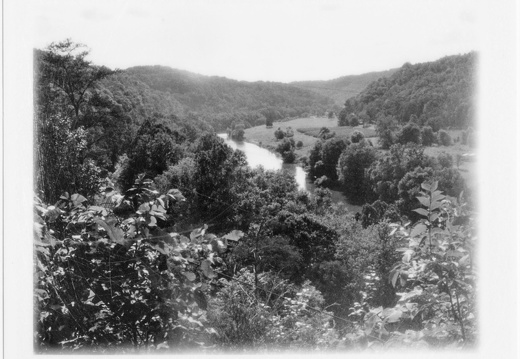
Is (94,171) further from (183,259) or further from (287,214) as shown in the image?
(287,214)

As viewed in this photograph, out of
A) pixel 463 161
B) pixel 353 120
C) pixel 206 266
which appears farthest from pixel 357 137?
pixel 206 266

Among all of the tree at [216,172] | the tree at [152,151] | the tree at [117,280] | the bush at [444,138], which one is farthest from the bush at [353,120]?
the tree at [117,280]

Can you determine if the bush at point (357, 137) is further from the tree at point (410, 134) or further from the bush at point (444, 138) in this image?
the bush at point (444, 138)

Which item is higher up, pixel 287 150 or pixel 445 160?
pixel 287 150

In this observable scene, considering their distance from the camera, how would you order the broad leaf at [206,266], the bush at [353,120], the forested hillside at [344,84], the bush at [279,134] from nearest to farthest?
the broad leaf at [206,266]
the forested hillside at [344,84]
the bush at [353,120]
the bush at [279,134]

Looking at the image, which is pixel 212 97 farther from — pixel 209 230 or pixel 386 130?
pixel 386 130

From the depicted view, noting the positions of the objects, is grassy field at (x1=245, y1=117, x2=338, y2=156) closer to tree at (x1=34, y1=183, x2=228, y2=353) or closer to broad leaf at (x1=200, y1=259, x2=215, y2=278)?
tree at (x1=34, y1=183, x2=228, y2=353)
